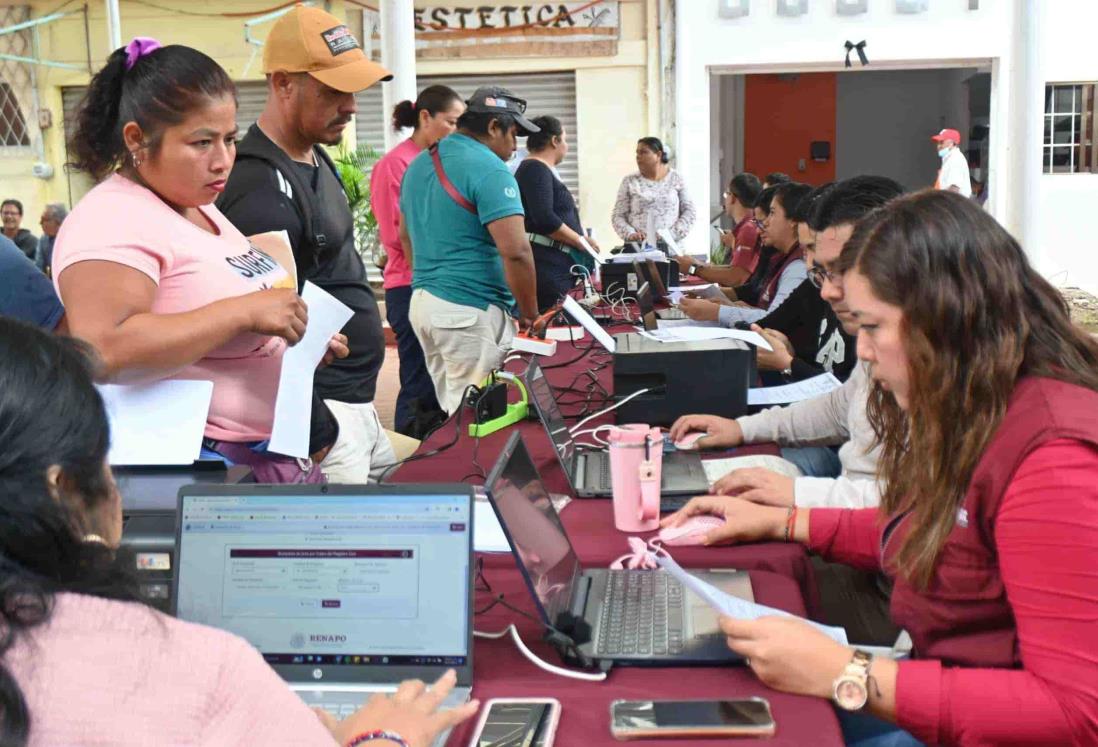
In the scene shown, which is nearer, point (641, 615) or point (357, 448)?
point (641, 615)

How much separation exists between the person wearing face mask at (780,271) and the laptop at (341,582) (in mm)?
2885

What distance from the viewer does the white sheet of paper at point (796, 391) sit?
2609mm

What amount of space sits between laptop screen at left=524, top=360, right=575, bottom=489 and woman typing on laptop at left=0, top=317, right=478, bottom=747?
117 centimetres

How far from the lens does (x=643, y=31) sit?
9.98 meters

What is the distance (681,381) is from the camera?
8.30ft

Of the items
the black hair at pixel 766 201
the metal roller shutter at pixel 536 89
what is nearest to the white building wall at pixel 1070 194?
the metal roller shutter at pixel 536 89

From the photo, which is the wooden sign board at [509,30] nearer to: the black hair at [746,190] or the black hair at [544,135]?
the black hair at [746,190]

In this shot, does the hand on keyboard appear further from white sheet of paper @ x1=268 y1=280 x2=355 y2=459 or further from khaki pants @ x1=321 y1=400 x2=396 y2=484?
khaki pants @ x1=321 y1=400 x2=396 y2=484

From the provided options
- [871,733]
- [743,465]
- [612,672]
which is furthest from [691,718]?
[743,465]

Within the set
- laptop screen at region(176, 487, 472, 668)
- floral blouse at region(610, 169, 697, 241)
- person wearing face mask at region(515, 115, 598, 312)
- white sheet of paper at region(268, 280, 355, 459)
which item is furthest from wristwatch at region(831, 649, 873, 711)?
floral blouse at region(610, 169, 697, 241)

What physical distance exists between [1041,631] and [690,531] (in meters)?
0.63

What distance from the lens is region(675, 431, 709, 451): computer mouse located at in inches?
91.7

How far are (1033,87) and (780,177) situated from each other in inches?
66.4

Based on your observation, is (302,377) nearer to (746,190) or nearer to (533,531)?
(533,531)
